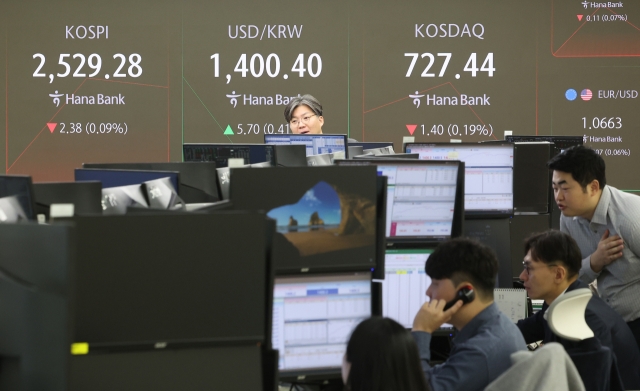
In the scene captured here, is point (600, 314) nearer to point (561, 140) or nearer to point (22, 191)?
point (22, 191)

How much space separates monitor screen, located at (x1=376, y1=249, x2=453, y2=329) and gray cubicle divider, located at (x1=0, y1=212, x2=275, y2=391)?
3.99ft

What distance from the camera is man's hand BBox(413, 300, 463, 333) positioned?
2424 millimetres

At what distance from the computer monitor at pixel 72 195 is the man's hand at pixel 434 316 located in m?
0.96

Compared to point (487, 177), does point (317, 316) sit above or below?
below

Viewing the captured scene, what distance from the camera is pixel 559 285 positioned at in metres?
3.12

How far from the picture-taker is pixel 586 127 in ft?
26.1

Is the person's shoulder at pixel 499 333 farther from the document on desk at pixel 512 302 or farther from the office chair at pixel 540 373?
the document on desk at pixel 512 302

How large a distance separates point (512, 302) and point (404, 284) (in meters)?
0.80

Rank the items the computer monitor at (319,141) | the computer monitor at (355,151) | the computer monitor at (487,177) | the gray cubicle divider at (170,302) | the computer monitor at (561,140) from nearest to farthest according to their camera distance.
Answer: the gray cubicle divider at (170,302) → the computer monitor at (487,177) → the computer monitor at (355,151) → the computer monitor at (561,140) → the computer monitor at (319,141)

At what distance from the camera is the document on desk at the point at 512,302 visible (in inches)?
137

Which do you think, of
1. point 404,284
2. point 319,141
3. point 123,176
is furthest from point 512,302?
point 319,141

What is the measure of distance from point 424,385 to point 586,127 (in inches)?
262

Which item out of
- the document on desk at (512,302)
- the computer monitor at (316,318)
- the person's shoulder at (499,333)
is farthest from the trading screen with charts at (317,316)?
the document on desk at (512,302)

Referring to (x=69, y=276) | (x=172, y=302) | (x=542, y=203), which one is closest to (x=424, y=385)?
(x=172, y=302)
